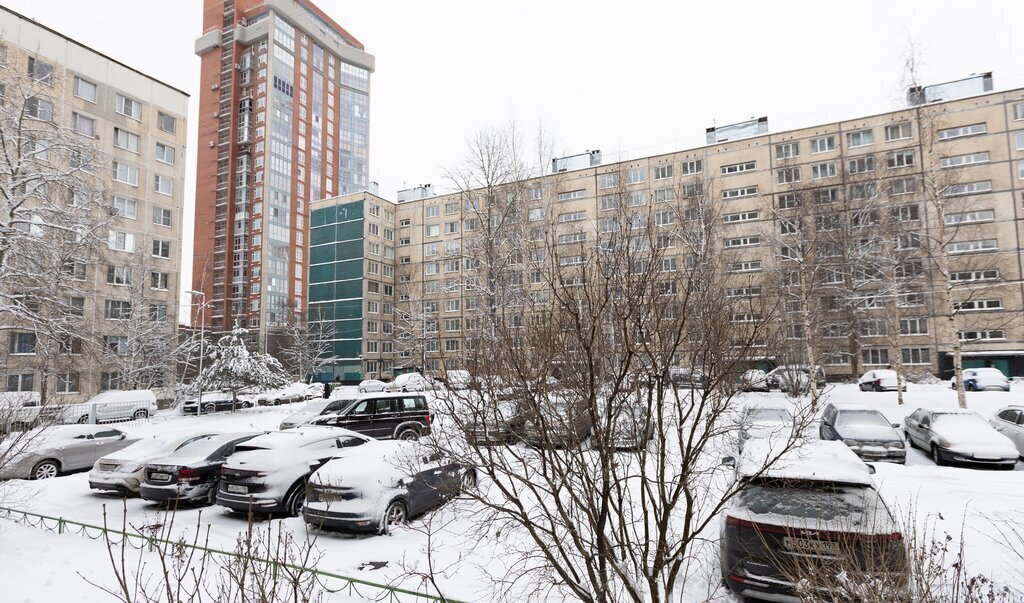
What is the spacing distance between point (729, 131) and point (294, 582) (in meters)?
53.7

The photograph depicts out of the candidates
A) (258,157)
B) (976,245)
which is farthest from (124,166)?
(976,245)

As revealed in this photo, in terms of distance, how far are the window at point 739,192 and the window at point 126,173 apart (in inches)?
1879

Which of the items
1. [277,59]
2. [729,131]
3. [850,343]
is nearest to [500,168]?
[850,343]

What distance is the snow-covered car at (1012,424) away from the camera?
1192 cm

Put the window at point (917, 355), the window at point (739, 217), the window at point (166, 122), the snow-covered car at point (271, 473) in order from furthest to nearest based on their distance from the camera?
the window at point (739, 217)
the window at point (166, 122)
the window at point (917, 355)
the snow-covered car at point (271, 473)

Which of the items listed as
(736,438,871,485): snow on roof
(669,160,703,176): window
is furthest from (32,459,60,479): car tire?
(669,160,703,176): window

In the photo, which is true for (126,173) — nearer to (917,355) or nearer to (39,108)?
(39,108)

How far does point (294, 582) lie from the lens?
114 inches

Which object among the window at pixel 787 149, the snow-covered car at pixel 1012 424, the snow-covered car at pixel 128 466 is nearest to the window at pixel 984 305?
the window at pixel 787 149

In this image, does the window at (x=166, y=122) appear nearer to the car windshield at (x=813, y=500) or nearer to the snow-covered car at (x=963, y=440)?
the car windshield at (x=813, y=500)

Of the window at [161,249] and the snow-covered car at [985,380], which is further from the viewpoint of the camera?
the window at [161,249]

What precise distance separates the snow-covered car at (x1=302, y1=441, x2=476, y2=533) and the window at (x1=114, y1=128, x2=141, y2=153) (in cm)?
4142

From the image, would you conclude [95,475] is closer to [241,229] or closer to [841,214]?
[841,214]

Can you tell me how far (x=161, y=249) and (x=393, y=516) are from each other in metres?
40.7
